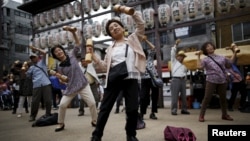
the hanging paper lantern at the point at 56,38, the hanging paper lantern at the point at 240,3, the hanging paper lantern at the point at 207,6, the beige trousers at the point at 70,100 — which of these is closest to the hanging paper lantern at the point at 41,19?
the hanging paper lantern at the point at 56,38

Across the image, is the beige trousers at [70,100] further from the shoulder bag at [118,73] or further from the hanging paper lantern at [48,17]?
the hanging paper lantern at [48,17]

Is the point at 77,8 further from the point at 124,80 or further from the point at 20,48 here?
the point at 20,48

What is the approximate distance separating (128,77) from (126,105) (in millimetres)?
407

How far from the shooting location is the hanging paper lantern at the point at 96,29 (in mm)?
11578

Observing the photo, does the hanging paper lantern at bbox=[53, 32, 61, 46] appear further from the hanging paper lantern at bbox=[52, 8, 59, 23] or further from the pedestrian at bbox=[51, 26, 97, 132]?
the pedestrian at bbox=[51, 26, 97, 132]

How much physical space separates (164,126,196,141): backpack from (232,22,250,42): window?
18.9 m

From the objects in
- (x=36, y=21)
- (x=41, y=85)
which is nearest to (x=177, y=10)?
(x=41, y=85)

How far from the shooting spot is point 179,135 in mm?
3377

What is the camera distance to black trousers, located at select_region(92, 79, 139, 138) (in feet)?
10.9

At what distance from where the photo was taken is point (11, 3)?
37.6 meters

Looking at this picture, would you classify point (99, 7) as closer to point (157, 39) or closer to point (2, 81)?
point (157, 39)

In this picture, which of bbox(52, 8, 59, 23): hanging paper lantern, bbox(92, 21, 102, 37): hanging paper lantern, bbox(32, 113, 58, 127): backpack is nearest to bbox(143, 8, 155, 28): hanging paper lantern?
bbox(92, 21, 102, 37): hanging paper lantern

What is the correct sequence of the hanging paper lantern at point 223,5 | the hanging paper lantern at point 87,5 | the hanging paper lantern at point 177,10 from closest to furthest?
the hanging paper lantern at point 223,5 → the hanging paper lantern at point 177,10 → the hanging paper lantern at point 87,5

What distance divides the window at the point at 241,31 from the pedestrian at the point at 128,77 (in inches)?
749
